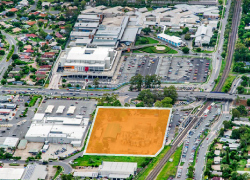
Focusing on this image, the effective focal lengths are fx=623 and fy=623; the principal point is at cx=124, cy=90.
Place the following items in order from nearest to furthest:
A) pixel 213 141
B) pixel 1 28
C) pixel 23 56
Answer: pixel 213 141
pixel 23 56
pixel 1 28

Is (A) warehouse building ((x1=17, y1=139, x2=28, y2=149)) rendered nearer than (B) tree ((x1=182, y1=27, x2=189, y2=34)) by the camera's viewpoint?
Yes

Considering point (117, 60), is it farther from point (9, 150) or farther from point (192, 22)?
point (9, 150)

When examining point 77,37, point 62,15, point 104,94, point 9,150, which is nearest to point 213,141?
point 104,94

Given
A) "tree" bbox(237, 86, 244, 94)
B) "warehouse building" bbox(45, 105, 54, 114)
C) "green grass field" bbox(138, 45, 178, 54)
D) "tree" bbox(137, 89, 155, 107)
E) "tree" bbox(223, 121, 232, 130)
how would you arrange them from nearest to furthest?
"tree" bbox(223, 121, 232, 130), "warehouse building" bbox(45, 105, 54, 114), "tree" bbox(137, 89, 155, 107), "tree" bbox(237, 86, 244, 94), "green grass field" bbox(138, 45, 178, 54)

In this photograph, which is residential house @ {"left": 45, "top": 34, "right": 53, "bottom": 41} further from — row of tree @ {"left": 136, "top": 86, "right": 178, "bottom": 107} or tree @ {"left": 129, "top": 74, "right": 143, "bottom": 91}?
row of tree @ {"left": 136, "top": 86, "right": 178, "bottom": 107}

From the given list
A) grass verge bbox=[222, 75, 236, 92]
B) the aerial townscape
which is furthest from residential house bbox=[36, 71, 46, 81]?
grass verge bbox=[222, 75, 236, 92]

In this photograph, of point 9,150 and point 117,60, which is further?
point 117,60
